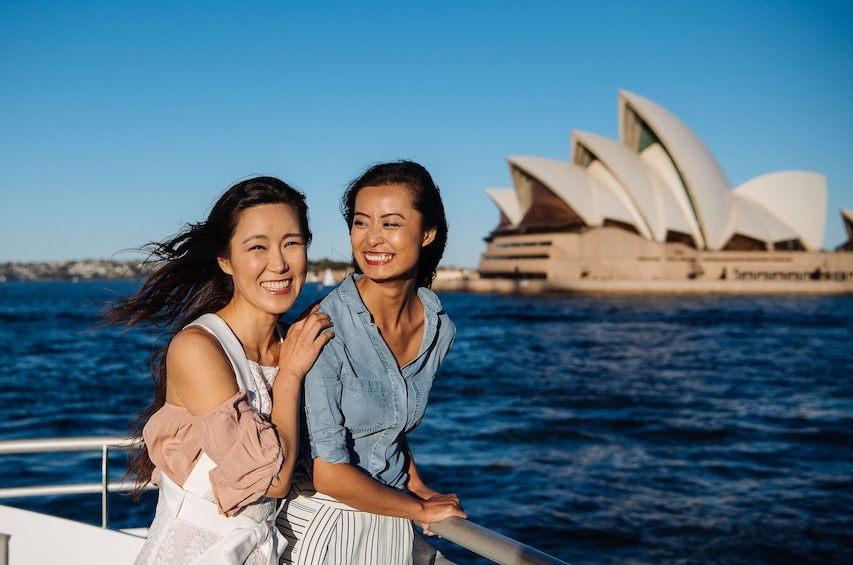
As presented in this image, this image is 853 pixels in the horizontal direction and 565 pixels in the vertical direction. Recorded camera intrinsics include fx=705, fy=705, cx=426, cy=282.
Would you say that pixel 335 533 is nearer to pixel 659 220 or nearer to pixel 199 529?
pixel 199 529

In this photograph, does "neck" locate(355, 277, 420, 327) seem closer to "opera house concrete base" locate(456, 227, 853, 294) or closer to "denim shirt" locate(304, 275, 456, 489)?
"denim shirt" locate(304, 275, 456, 489)

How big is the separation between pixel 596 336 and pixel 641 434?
11.9 meters

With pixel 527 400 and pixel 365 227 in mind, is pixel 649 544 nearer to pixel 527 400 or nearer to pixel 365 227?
pixel 365 227

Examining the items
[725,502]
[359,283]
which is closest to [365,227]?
[359,283]

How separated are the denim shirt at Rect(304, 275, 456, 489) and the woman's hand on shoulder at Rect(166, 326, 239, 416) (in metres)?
0.16

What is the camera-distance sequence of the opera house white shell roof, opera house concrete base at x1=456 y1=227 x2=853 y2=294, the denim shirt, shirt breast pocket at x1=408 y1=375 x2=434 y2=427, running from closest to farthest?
the denim shirt, shirt breast pocket at x1=408 y1=375 x2=434 y2=427, the opera house white shell roof, opera house concrete base at x1=456 y1=227 x2=853 y2=294

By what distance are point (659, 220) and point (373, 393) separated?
42.6 metres

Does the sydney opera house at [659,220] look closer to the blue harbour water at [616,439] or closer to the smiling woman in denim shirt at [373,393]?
the blue harbour water at [616,439]

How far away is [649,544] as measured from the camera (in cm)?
466

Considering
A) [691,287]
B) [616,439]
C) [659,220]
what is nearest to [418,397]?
[616,439]

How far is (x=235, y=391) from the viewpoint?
1308mm

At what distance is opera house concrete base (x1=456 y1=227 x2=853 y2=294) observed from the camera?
41.8m

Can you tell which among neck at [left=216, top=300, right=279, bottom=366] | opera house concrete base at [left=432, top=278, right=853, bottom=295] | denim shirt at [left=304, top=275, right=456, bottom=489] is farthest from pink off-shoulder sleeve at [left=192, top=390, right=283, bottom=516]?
opera house concrete base at [left=432, top=278, right=853, bottom=295]

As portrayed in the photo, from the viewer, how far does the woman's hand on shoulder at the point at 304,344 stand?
4.32ft
